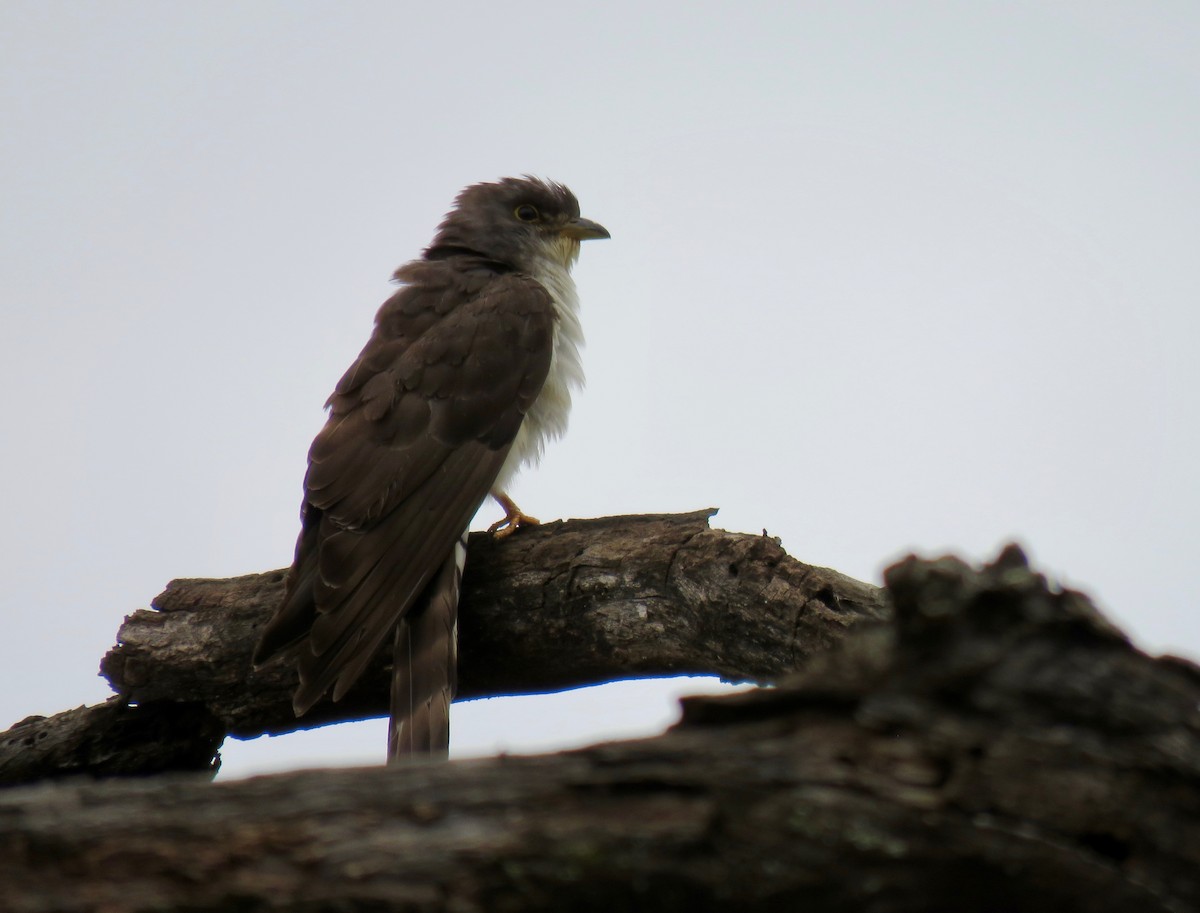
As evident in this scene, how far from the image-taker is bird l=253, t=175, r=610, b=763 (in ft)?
12.9

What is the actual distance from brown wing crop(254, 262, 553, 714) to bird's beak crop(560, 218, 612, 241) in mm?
1118

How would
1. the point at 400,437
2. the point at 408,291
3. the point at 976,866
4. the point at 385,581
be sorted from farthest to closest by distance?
1. the point at 408,291
2. the point at 400,437
3. the point at 385,581
4. the point at 976,866

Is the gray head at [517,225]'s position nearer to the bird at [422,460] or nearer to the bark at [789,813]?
the bird at [422,460]

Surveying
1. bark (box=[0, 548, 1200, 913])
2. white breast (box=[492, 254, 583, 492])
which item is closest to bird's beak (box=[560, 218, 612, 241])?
white breast (box=[492, 254, 583, 492])

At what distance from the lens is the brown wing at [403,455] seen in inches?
158

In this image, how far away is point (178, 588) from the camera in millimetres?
4309

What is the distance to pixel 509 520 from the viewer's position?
507cm

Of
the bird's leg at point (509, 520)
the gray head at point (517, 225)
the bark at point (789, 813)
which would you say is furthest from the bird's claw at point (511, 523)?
the bark at point (789, 813)

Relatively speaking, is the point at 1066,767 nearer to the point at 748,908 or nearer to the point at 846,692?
the point at 846,692

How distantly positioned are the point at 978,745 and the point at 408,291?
4.56 m

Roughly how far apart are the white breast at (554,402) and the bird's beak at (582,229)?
108 centimetres

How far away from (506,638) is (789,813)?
105 inches

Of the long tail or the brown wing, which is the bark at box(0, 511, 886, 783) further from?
the brown wing

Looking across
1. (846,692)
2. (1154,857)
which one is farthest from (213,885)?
(1154,857)
